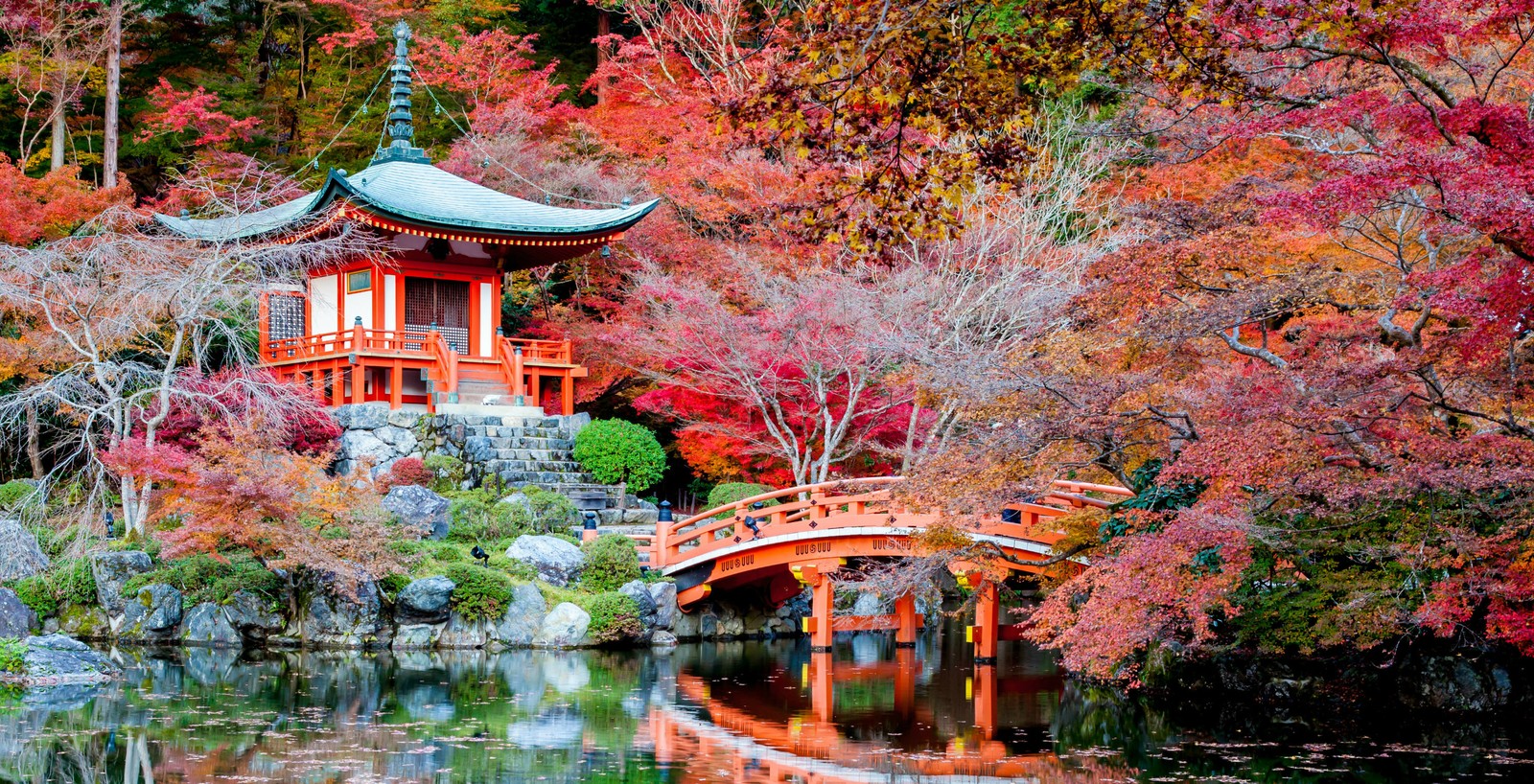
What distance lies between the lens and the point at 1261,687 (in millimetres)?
11898

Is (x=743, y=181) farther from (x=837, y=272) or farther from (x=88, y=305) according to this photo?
(x=88, y=305)

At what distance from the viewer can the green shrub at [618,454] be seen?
62.3 ft

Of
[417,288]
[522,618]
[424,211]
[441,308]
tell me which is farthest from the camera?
[441,308]

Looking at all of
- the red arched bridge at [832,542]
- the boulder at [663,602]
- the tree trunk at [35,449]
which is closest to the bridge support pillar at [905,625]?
the red arched bridge at [832,542]

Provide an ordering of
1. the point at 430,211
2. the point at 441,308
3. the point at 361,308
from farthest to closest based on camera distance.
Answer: the point at 441,308 < the point at 361,308 < the point at 430,211

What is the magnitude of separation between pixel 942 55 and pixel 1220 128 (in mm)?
6559

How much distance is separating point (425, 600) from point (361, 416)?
4.87 metres

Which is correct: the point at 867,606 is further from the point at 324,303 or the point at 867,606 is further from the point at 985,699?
the point at 324,303

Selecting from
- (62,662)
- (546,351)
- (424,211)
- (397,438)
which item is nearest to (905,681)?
(62,662)

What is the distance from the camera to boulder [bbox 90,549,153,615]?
1477 cm

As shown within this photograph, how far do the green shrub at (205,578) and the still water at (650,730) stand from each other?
80 centimetres

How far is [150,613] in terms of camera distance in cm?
1477

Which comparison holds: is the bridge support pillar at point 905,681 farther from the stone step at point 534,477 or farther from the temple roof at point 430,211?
the temple roof at point 430,211

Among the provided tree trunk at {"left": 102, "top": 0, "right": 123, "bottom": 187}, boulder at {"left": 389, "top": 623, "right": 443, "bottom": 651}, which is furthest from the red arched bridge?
tree trunk at {"left": 102, "top": 0, "right": 123, "bottom": 187}
